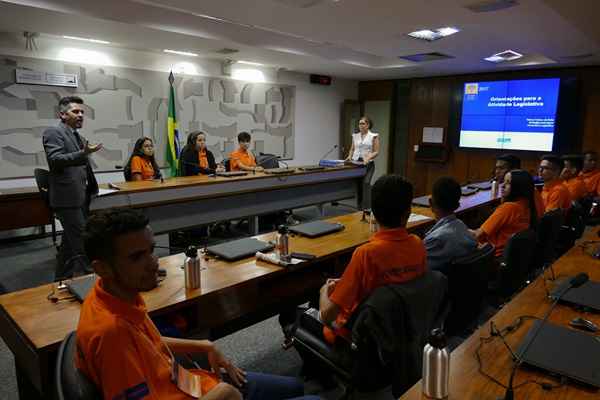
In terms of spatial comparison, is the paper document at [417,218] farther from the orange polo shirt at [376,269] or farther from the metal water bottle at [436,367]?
the metal water bottle at [436,367]

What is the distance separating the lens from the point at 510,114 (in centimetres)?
704

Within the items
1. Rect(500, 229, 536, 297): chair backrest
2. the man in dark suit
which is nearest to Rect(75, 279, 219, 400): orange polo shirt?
Rect(500, 229, 536, 297): chair backrest

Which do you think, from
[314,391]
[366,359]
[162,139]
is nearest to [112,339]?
[366,359]

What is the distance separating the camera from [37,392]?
1.52 metres

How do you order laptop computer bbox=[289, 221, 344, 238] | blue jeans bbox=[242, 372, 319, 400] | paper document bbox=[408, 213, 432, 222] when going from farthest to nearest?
paper document bbox=[408, 213, 432, 222], laptop computer bbox=[289, 221, 344, 238], blue jeans bbox=[242, 372, 319, 400]

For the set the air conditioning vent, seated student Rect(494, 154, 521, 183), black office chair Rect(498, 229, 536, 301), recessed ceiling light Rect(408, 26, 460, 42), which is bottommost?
black office chair Rect(498, 229, 536, 301)

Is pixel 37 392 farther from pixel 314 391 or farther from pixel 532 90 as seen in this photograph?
pixel 532 90

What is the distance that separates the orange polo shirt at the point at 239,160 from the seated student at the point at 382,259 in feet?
13.5

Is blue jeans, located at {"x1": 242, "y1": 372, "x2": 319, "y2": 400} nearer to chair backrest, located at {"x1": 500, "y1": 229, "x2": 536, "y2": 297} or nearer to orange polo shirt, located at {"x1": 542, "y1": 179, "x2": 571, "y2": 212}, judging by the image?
chair backrest, located at {"x1": 500, "y1": 229, "x2": 536, "y2": 297}

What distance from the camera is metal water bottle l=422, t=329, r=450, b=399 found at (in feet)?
3.35

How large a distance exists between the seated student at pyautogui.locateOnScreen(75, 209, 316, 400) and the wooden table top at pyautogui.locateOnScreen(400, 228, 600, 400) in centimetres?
62

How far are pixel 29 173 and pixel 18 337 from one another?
4.22 metres

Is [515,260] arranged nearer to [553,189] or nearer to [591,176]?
[553,189]

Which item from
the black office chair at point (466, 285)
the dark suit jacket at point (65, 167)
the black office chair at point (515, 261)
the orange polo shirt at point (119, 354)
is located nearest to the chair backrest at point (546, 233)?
the black office chair at point (515, 261)
